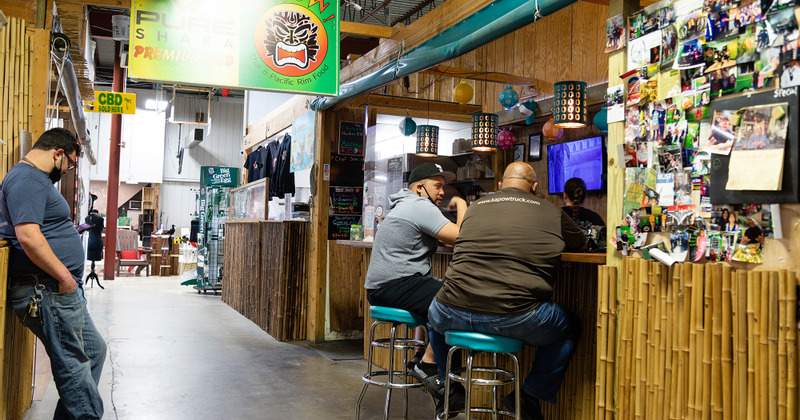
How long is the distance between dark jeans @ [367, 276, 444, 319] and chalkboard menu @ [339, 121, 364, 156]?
3453 mm

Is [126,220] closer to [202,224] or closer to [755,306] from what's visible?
[202,224]

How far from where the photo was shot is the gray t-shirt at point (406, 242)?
381 centimetres

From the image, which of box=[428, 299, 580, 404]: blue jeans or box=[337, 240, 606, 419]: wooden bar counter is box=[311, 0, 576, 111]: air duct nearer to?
box=[337, 240, 606, 419]: wooden bar counter

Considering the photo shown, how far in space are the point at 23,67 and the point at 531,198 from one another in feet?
10.0

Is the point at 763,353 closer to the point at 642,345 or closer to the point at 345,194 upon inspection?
the point at 642,345

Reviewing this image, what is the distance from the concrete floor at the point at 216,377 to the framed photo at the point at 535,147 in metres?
3.43

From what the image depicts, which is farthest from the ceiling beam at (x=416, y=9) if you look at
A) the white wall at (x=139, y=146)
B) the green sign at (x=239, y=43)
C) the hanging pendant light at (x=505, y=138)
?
the white wall at (x=139, y=146)

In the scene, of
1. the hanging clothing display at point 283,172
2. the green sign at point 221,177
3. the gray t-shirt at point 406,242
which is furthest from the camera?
the green sign at point 221,177

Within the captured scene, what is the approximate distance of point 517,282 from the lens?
9.59 ft

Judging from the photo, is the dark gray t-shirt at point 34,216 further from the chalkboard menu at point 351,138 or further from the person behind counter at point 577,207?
the person behind counter at point 577,207

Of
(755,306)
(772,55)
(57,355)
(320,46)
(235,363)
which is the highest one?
(320,46)

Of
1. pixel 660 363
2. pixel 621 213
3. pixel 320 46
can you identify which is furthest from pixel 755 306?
pixel 320 46

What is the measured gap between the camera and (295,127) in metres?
7.82

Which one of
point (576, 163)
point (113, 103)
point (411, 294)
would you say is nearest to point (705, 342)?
point (411, 294)
